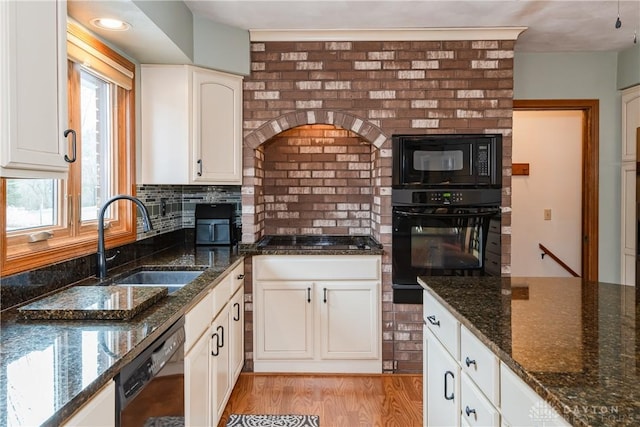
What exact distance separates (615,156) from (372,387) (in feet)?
8.68

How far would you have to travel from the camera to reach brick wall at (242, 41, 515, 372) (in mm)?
3143

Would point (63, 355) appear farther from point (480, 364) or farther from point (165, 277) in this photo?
point (165, 277)

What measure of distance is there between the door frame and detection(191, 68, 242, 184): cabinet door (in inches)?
85.3

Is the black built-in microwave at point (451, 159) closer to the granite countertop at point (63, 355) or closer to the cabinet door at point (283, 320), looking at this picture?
the cabinet door at point (283, 320)

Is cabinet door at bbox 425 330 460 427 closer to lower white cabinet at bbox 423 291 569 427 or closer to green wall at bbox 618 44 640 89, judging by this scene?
lower white cabinet at bbox 423 291 569 427

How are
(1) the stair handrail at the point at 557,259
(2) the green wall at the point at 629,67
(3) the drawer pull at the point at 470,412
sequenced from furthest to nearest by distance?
(1) the stair handrail at the point at 557,259, (2) the green wall at the point at 629,67, (3) the drawer pull at the point at 470,412

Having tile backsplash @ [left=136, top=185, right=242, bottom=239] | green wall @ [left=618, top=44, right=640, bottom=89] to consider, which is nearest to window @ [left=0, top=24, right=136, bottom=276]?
tile backsplash @ [left=136, top=185, right=242, bottom=239]

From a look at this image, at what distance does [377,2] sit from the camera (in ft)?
8.72

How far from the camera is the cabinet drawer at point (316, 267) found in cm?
310

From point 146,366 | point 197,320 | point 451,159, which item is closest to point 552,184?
point 451,159

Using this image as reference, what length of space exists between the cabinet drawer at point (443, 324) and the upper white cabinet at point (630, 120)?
253 cm

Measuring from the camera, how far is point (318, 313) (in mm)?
3131

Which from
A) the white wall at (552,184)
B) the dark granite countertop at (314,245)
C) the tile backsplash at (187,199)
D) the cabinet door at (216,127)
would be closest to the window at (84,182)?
the cabinet door at (216,127)

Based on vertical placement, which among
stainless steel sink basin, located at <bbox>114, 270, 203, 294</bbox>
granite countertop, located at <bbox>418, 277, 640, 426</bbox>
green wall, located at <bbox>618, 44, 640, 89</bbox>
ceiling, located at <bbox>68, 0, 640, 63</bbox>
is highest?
ceiling, located at <bbox>68, 0, 640, 63</bbox>
